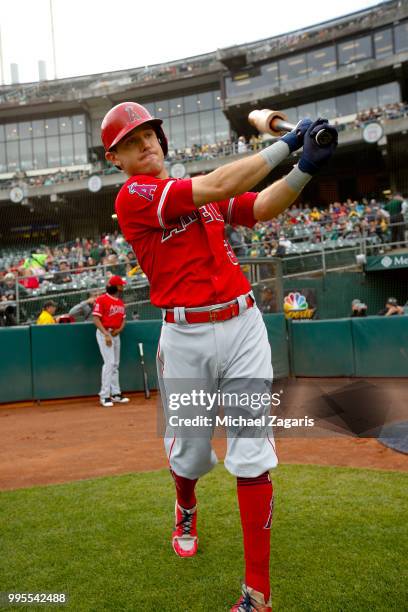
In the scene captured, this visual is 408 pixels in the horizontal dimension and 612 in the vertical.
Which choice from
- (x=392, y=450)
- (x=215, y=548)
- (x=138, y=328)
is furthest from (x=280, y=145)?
(x=138, y=328)

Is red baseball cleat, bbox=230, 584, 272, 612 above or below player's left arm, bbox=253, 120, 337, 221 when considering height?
below

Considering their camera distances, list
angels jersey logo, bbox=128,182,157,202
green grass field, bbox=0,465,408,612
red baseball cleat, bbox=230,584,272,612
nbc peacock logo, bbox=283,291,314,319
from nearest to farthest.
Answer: red baseball cleat, bbox=230,584,272,612
angels jersey logo, bbox=128,182,157,202
green grass field, bbox=0,465,408,612
nbc peacock logo, bbox=283,291,314,319

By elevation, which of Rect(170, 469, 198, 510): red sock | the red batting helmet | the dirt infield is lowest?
the dirt infield

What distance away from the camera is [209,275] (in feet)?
7.63

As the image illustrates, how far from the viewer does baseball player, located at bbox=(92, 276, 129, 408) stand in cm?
822

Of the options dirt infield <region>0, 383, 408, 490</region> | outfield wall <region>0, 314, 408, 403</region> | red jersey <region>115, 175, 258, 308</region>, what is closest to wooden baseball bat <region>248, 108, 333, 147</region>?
red jersey <region>115, 175, 258, 308</region>

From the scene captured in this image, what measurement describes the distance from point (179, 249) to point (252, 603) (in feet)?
4.83

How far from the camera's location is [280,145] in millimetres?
2025

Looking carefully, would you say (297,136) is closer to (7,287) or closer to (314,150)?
(314,150)

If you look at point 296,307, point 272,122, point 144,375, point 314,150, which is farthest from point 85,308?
point 314,150

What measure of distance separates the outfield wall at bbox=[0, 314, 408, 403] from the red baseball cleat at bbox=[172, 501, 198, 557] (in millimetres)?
6551

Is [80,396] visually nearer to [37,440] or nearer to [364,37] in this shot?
[37,440]

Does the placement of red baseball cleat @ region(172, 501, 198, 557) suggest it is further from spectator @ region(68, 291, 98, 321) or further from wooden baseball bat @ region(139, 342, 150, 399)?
spectator @ region(68, 291, 98, 321)

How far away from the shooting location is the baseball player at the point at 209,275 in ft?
6.70
